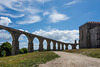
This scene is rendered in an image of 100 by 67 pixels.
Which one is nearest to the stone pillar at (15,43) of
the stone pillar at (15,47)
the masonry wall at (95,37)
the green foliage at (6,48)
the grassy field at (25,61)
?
the stone pillar at (15,47)

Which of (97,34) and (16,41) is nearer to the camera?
(16,41)

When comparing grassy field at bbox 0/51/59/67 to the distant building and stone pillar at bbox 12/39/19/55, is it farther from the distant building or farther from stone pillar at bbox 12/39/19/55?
the distant building

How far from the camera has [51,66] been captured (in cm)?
1067

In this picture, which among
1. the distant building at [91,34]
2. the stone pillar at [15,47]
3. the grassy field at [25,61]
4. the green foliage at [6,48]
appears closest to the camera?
the grassy field at [25,61]

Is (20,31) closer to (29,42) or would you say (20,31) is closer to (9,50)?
(29,42)

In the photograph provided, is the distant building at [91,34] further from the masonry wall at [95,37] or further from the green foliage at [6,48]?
the green foliage at [6,48]

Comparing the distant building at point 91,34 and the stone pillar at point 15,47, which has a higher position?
the distant building at point 91,34

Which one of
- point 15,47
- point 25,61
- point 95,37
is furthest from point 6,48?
point 95,37

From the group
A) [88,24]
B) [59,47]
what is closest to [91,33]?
[88,24]

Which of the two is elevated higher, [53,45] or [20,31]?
[20,31]

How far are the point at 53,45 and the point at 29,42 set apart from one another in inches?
632

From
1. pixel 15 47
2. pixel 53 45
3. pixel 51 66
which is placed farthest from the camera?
A: pixel 53 45

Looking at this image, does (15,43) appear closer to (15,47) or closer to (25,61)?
(15,47)

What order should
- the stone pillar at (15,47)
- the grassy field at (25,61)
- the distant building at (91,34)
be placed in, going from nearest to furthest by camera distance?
1. the grassy field at (25,61)
2. the stone pillar at (15,47)
3. the distant building at (91,34)
